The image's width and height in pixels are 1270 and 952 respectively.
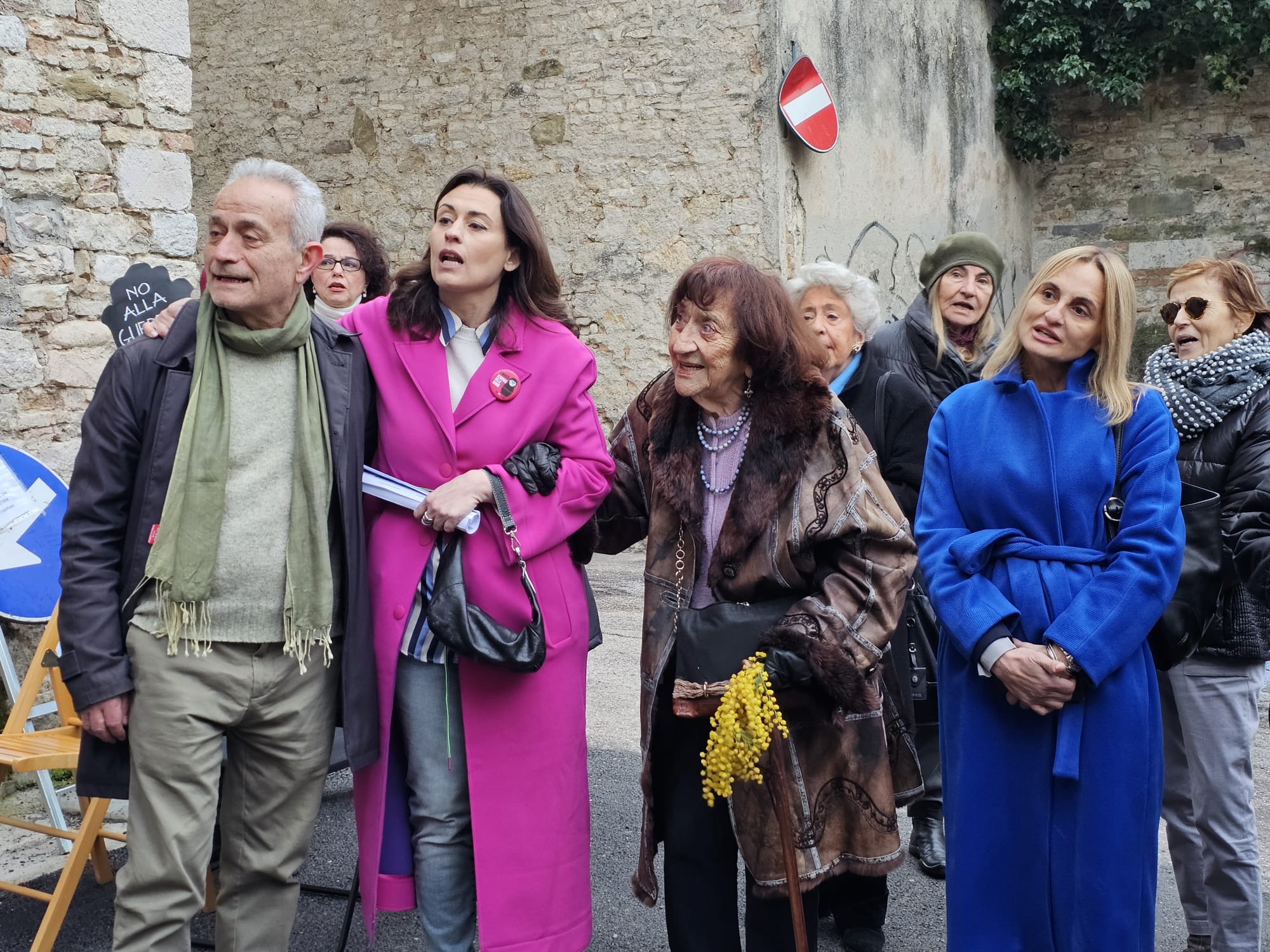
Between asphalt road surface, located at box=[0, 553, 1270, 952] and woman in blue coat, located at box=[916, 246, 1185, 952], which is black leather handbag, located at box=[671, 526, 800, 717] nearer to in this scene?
woman in blue coat, located at box=[916, 246, 1185, 952]

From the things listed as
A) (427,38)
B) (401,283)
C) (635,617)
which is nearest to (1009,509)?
(401,283)

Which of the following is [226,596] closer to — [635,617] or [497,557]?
[497,557]

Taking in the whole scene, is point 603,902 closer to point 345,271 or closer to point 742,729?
point 742,729

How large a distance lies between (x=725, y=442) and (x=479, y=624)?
0.70 m

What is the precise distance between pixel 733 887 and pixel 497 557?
36.3 inches

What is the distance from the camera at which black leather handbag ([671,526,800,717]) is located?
258 centimetres

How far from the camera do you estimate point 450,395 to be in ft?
9.16

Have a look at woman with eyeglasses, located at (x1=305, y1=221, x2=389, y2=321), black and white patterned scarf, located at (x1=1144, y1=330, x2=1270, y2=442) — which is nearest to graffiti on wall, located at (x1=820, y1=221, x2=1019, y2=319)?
woman with eyeglasses, located at (x1=305, y1=221, x2=389, y2=321)

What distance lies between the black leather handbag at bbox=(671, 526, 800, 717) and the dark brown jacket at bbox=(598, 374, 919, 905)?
4cm

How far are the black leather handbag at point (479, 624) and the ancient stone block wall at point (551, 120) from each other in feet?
21.6

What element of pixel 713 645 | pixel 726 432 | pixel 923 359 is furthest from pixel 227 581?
pixel 923 359

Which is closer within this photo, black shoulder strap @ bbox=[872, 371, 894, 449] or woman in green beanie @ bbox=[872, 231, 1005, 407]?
black shoulder strap @ bbox=[872, 371, 894, 449]

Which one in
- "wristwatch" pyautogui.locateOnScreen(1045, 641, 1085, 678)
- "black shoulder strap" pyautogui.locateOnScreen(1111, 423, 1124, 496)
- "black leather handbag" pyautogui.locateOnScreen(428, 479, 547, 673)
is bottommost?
"wristwatch" pyautogui.locateOnScreen(1045, 641, 1085, 678)

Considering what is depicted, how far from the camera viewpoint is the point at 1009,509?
2756mm
